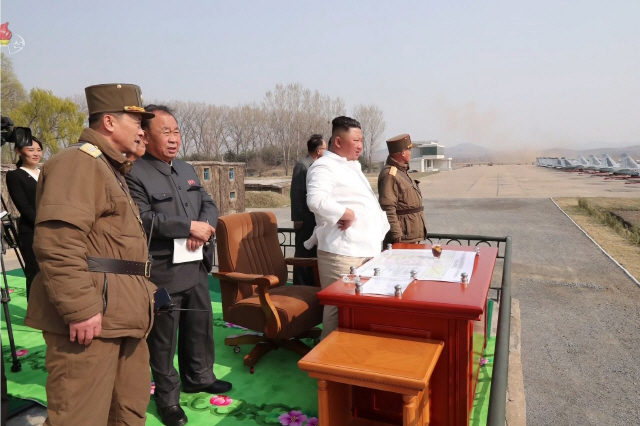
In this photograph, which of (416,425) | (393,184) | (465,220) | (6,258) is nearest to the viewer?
(416,425)

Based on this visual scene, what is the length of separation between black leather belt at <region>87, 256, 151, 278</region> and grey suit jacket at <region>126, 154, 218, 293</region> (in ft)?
1.80

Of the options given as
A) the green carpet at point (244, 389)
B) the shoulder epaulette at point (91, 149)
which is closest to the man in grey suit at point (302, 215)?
the green carpet at point (244, 389)

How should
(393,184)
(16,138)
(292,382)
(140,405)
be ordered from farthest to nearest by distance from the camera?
1. (393,184)
2. (292,382)
3. (16,138)
4. (140,405)

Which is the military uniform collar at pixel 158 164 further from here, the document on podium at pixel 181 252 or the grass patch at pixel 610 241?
the grass patch at pixel 610 241

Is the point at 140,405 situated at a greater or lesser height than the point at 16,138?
lesser

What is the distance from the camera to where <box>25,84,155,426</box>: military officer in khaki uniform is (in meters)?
1.72

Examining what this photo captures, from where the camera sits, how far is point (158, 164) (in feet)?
9.02

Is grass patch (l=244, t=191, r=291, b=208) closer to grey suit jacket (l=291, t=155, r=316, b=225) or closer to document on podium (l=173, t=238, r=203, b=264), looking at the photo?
grey suit jacket (l=291, t=155, r=316, b=225)

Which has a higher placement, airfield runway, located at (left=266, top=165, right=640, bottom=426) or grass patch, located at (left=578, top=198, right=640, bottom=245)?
airfield runway, located at (left=266, top=165, right=640, bottom=426)

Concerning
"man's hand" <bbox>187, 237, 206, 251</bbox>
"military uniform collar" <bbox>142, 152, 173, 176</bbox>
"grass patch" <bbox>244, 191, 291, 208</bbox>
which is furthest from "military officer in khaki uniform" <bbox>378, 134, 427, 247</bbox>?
"grass patch" <bbox>244, 191, 291, 208</bbox>

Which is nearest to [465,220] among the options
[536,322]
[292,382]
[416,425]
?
[536,322]

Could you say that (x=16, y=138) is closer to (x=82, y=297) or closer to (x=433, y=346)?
(x=82, y=297)

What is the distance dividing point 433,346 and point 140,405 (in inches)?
56.3

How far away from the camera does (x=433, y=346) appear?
6.81ft
